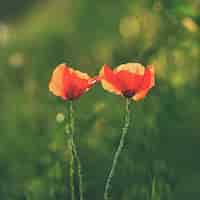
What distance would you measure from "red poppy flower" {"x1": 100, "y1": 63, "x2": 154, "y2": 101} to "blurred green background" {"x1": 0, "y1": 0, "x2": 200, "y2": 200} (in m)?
0.30

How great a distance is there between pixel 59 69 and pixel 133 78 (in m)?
0.20

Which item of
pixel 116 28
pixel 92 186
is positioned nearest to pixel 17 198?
pixel 92 186

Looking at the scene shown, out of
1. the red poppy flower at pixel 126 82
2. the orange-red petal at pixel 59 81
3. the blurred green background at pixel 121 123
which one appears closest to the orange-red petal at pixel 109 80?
the red poppy flower at pixel 126 82

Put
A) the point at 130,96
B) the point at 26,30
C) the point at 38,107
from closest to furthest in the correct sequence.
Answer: the point at 130,96, the point at 38,107, the point at 26,30

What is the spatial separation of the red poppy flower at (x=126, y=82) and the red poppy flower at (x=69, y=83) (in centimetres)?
4

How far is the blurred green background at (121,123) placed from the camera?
105 inches

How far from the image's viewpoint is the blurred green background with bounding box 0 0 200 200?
267cm

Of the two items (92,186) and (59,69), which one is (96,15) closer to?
(92,186)

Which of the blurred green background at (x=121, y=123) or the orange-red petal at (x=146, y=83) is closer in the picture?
the orange-red petal at (x=146, y=83)

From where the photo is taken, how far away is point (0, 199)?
276cm

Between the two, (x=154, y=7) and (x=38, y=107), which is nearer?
(x=154, y=7)

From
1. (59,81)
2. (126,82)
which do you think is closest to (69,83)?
(59,81)

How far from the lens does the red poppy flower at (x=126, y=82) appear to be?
2.05 metres

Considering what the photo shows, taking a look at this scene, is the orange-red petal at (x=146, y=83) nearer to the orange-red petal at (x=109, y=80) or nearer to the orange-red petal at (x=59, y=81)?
the orange-red petal at (x=109, y=80)
